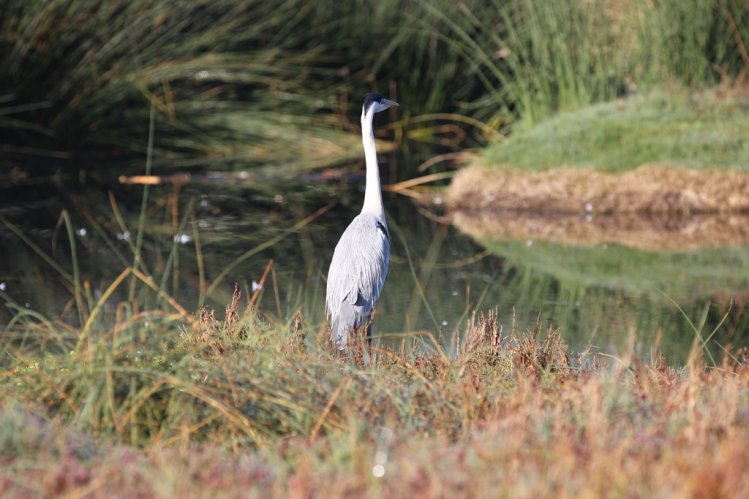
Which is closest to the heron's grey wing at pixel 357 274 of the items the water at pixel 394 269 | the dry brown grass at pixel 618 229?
the water at pixel 394 269

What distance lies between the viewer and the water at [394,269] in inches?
239

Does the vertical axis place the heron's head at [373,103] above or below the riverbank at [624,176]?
above

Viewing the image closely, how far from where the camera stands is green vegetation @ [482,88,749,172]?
30.8 ft

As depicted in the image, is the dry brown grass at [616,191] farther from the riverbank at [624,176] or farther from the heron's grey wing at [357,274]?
the heron's grey wing at [357,274]

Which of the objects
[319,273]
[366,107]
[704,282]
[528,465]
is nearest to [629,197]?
[704,282]

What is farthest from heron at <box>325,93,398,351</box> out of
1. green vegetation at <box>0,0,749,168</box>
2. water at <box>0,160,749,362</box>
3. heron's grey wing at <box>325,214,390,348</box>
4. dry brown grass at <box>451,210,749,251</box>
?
green vegetation at <box>0,0,749,168</box>

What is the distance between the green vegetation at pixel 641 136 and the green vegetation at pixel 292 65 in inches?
13.7

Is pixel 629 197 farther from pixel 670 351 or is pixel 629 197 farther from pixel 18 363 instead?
pixel 18 363

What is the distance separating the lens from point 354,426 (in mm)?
→ 3299

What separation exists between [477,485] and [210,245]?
5.56 metres

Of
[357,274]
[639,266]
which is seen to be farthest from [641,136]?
[357,274]

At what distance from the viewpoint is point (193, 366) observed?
4238 mm

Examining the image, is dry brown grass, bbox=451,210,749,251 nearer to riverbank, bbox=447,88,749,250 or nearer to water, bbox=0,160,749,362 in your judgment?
riverbank, bbox=447,88,749,250

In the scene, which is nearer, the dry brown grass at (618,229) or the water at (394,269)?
the water at (394,269)
